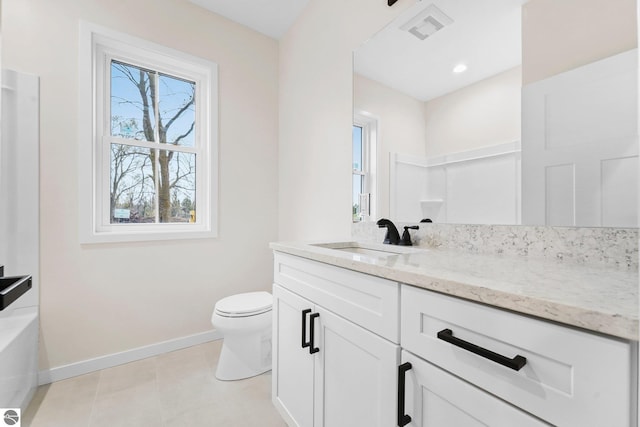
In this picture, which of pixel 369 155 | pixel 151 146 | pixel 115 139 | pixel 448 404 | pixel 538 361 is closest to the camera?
pixel 538 361

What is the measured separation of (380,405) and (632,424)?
550 millimetres

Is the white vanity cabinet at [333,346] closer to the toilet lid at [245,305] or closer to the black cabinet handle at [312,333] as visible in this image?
the black cabinet handle at [312,333]

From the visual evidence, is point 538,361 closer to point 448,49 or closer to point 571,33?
point 571,33

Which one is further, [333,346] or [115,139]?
[115,139]

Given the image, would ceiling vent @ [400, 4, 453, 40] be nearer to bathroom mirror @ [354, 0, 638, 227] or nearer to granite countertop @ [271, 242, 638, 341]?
bathroom mirror @ [354, 0, 638, 227]

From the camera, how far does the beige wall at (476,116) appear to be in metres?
1.07

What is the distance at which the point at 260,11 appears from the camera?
2.26 m

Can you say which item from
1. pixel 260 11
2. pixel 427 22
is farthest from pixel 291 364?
pixel 260 11

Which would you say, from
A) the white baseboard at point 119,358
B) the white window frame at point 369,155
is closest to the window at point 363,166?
the white window frame at point 369,155

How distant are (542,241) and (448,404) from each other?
670mm

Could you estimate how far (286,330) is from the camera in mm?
1300

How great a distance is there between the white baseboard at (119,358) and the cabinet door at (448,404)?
77.4 inches

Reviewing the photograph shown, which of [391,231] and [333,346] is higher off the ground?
[391,231]

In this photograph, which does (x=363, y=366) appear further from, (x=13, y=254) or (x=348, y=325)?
(x=13, y=254)
